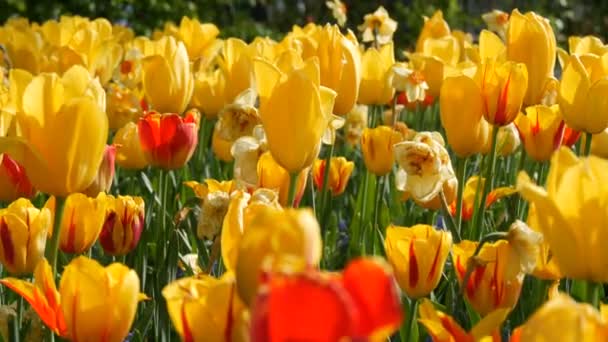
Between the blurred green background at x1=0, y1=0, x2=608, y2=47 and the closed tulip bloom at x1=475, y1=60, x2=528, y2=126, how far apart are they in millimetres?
4631

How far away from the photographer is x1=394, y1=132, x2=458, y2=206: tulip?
2.06 metres

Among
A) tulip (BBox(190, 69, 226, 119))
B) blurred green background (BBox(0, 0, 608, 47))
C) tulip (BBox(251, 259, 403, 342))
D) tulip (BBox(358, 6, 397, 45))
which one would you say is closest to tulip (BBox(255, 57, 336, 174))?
tulip (BBox(251, 259, 403, 342))

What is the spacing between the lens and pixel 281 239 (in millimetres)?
782

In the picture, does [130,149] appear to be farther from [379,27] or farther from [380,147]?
[379,27]

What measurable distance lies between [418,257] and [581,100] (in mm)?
548

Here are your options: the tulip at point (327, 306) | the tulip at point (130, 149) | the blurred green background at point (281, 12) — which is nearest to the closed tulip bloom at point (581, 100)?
the tulip at point (130, 149)

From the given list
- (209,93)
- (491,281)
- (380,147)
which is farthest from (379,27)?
(491,281)

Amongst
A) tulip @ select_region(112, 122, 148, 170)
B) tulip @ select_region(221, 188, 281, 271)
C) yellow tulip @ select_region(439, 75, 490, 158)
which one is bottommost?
tulip @ select_region(112, 122, 148, 170)

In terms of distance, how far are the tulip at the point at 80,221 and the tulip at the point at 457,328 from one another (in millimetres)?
753

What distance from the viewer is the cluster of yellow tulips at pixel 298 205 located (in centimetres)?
84

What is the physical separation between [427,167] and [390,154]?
43 centimetres

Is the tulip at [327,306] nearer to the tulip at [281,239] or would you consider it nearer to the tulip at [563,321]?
the tulip at [281,239]

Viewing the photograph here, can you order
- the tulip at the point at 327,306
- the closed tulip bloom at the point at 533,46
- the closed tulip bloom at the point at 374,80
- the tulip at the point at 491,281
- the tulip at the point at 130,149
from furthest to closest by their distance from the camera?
the closed tulip bloom at the point at 374,80, the tulip at the point at 130,149, the closed tulip bloom at the point at 533,46, the tulip at the point at 491,281, the tulip at the point at 327,306

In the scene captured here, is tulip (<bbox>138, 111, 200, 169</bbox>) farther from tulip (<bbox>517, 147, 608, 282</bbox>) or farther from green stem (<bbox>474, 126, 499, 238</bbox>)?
tulip (<bbox>517, 147, 608, 282</bbox>)
